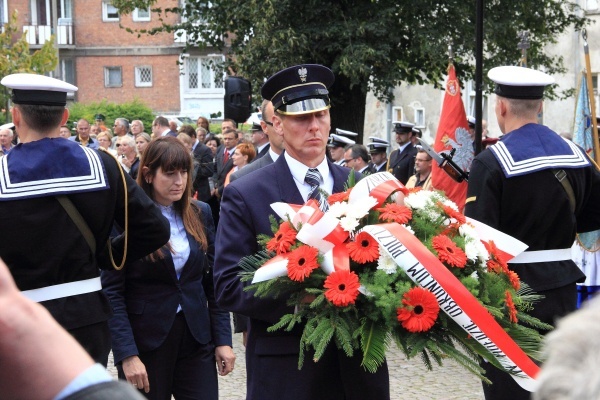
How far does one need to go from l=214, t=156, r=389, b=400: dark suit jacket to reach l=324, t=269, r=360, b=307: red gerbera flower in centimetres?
33

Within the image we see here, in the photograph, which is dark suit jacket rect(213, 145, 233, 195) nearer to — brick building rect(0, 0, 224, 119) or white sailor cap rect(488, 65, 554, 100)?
white sailor cap rect(488, 65, 554, 100)

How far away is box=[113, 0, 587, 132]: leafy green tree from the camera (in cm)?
1970

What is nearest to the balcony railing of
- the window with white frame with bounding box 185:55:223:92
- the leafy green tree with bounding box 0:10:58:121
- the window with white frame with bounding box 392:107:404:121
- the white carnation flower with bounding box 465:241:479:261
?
the window with white frame with bounding box 185:55:223:92

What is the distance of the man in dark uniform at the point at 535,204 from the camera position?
17.2ft

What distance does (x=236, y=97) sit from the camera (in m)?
15.1

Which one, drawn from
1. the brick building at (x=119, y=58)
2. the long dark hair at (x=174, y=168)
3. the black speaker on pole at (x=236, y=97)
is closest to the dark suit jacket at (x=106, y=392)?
the long dark hair at (x=174, y=168)

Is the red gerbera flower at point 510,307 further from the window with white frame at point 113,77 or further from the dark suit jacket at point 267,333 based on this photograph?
the window with white frame at point 113,77

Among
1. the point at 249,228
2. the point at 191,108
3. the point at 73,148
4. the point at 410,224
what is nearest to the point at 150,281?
the point at 73,148

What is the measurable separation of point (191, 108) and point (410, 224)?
156ft

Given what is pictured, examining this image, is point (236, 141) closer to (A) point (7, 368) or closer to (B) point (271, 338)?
(B) point (271, 338)

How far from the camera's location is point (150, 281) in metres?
5.37

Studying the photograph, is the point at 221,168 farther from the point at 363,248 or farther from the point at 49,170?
the point at 363,248

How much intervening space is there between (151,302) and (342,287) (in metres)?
1.90

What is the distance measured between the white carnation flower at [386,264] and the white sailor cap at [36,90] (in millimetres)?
1941
